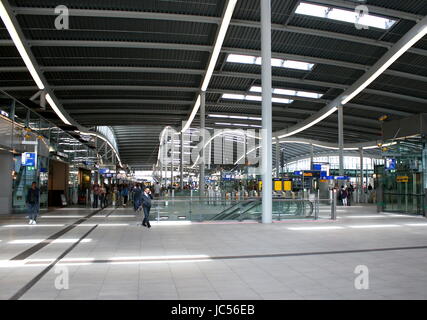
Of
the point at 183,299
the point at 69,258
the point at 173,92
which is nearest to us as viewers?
the point at 183,299

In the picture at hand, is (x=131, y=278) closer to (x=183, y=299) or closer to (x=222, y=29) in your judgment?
(x=183, y=299)

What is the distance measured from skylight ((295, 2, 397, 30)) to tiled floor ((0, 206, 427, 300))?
13941 millimetres

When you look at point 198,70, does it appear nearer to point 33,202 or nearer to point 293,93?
point 293,93

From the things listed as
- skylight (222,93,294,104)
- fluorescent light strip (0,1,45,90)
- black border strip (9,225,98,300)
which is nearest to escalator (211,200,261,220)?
black border strip (9,225,98,300)

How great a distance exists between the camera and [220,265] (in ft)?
27.6

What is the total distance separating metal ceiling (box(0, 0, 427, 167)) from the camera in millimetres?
22766

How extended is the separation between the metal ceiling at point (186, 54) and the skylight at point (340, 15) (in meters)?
0.47

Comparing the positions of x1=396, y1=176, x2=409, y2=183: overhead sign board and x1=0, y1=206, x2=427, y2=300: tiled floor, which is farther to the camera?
x1=396, y1=176, x2=409, y2=183: overhead sign board

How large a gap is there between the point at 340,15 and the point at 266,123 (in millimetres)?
10397

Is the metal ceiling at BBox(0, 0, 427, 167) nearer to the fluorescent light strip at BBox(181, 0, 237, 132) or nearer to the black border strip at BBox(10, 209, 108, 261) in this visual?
the fluorescent light strip at BBox(181, 0, 237, 132)

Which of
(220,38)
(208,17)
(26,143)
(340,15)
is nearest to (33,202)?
(26,143)

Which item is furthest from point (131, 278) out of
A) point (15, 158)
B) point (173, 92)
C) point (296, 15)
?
point (173, 92)
